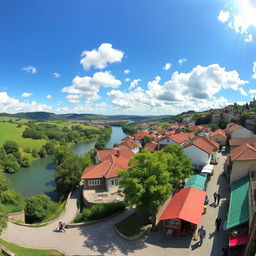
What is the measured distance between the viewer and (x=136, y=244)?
1750 centimetres

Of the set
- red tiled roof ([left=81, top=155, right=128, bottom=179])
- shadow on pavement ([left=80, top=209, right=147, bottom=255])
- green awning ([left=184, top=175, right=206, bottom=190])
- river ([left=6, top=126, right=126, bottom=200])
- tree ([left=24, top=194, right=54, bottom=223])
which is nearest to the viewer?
shadow on pavement ([left=80, top=209, right=147, bottom=255])

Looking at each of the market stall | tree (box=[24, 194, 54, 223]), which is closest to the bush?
the market stall

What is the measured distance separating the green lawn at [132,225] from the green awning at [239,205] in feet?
26.4

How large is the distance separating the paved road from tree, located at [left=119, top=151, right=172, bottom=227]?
2975 millimetres

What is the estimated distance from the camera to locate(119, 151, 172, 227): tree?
709 inches

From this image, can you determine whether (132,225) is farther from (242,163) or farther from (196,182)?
(242,163)

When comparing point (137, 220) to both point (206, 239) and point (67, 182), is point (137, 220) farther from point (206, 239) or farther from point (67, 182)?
point (67, 182)

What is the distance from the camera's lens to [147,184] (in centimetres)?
1831

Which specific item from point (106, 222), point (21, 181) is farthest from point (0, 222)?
point (21, 181)

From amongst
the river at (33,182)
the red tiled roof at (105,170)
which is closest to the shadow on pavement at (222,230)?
the red tiled roof at (105,170)

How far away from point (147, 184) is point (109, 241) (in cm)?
638

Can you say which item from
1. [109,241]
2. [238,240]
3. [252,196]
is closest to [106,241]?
[109,241]

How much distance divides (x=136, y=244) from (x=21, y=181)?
4657cm

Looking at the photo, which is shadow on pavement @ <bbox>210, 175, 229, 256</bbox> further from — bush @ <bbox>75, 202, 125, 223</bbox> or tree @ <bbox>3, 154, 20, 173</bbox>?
tree @ <bbox>3, 154, 20, 173</bbox>
